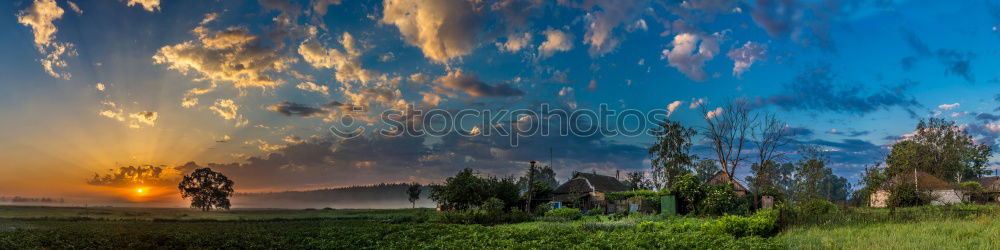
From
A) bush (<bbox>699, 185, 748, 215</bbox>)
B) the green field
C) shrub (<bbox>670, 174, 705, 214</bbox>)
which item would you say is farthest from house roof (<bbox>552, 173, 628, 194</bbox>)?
the green field

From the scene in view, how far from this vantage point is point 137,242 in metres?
19.4

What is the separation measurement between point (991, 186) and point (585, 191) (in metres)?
43.5

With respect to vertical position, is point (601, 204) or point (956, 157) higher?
point (956, 157)

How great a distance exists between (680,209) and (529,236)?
66.8 feet

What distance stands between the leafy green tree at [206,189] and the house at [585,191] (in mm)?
36863

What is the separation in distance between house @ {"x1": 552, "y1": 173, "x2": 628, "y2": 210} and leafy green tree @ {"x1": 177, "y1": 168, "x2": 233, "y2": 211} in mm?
36863

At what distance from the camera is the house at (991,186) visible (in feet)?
150

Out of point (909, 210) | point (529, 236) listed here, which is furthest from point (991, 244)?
point (529, 236)

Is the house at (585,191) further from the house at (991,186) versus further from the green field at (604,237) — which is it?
the house at (991,186)

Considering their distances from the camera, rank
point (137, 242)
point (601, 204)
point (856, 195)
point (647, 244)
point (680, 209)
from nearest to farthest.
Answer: point (647, 244) → point (137, 242) → point (680, 209) → point (856, 195) → point (601, 204)

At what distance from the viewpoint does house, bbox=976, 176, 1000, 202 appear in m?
45.7

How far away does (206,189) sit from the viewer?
187 ft

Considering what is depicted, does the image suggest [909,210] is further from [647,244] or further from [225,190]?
[225,190]

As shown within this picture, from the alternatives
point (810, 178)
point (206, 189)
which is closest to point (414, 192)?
point (206, 189)
